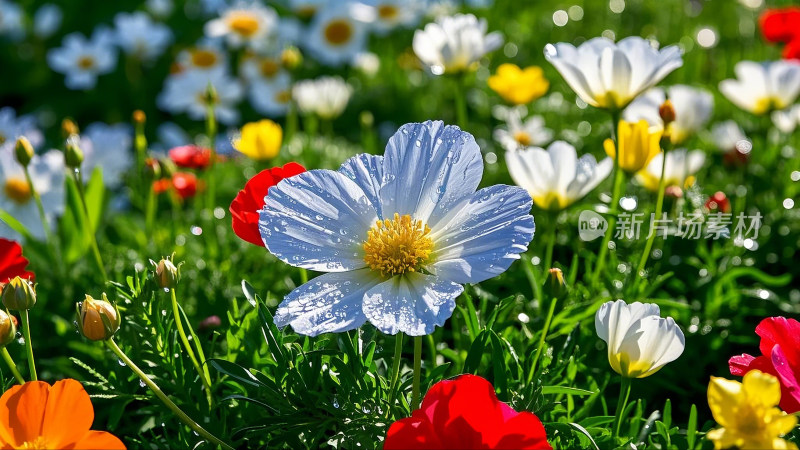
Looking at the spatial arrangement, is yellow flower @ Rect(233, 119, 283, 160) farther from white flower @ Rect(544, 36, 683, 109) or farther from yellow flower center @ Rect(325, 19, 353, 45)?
yellow flower center @ Rect(325, 19, 353, 45)

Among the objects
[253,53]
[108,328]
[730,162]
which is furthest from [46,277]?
[253,53]

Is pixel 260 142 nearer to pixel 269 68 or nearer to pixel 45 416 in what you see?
pixel 45 416

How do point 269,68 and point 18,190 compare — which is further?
point 269,68

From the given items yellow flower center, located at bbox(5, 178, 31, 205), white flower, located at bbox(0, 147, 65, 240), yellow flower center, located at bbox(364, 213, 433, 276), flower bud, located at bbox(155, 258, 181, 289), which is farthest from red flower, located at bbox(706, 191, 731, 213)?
yellow flower center, located at bbox(5, 178, 31, 205)

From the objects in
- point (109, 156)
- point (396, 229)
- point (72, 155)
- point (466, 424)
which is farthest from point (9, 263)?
point (109, 156)

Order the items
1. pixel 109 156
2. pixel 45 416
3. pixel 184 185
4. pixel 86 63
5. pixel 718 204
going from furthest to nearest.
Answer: pixel 86 63 < pixel 109 156 < pixel 184 185 < pixel 718 204 < pixel 45 416

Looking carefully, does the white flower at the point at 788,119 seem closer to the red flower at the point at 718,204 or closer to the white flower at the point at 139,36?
the red flower at the point at 718,204
